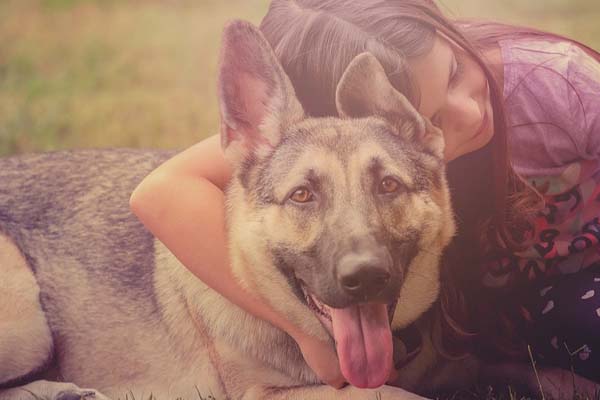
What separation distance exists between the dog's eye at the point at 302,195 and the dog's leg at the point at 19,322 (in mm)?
1292

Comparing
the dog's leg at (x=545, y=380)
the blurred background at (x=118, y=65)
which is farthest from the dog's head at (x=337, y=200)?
the blurred background at (x=118, y=65)

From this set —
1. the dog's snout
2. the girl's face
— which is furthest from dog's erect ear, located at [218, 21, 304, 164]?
the dog's snout

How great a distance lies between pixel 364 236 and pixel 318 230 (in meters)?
0.17

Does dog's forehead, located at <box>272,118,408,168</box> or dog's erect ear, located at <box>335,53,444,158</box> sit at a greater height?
dog's erect ear, located at <box>335,53,444,158</box>

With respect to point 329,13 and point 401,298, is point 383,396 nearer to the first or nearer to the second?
point 401,298

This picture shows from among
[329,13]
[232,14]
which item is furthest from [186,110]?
[329,13]

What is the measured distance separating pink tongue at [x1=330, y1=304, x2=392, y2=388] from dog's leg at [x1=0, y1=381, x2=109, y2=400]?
3.51 ft

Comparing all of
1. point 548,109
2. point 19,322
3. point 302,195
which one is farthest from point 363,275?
point 19,322

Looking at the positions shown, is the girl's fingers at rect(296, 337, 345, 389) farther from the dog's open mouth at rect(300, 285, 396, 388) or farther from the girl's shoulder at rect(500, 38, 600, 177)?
the girl's shoulder at rect(500, 38, 600, 177)

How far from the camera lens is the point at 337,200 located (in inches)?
→ 97.3

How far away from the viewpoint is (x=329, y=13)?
280 cm

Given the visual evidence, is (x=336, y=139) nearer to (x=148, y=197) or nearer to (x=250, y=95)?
(x=250, y=95)

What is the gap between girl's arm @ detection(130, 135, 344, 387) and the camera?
279 centimetres

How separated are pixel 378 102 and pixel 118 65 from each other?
13.4ft
